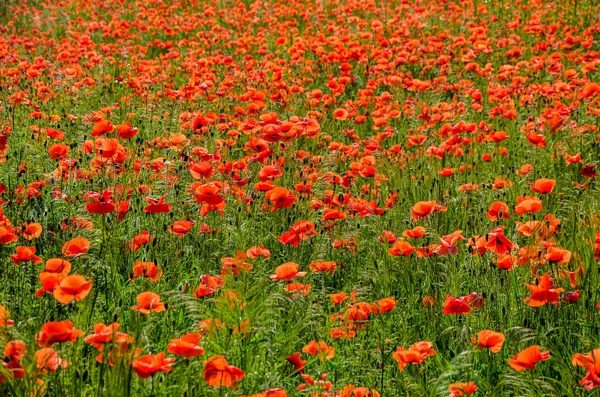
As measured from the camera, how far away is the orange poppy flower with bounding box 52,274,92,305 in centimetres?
191

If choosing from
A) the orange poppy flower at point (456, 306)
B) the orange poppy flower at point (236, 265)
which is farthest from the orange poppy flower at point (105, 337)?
the orange poppy flower at point (456, 306)

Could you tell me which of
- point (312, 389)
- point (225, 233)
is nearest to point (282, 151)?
point (225, 233)

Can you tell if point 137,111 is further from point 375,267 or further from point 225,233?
point 375,267

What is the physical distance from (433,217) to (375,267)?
0.52m

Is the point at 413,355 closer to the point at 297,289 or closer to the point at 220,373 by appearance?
the point at 220,373

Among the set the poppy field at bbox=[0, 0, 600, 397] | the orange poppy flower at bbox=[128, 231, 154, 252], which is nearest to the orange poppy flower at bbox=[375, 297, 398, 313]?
the poppy field at bbox=[0, 0, 600, 397]

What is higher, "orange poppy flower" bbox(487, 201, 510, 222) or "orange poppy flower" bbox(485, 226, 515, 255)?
"orange poppy flower" bbox(485, 226, 515, 255)

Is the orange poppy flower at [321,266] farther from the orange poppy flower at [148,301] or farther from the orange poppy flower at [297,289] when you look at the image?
the orange poppy flower at [148,301]

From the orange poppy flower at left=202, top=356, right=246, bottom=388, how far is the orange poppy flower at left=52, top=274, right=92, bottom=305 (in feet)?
1.22

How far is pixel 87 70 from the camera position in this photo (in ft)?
21.9

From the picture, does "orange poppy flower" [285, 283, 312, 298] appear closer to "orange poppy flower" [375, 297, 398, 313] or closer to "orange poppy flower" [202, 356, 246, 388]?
"orange poppy flower" [375, 297, 398, 313]

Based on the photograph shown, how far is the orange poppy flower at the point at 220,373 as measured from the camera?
5.97 ft

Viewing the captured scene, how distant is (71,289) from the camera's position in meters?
1.92

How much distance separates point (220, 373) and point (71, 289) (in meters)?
0.44
